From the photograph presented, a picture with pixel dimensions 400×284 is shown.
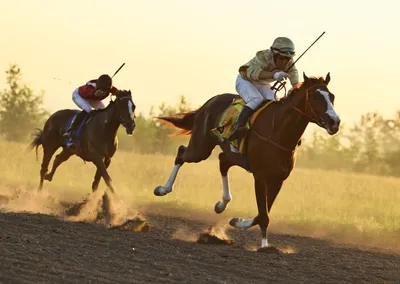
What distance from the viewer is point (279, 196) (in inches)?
763

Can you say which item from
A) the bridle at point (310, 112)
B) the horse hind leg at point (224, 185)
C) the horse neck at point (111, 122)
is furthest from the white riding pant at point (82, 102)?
the bridle at point (310, 112)

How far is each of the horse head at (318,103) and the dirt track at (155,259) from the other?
4.94ft

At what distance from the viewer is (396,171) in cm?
4950

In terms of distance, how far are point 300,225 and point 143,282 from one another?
886 centimetres

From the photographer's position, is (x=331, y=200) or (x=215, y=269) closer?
(x=215, y=269)

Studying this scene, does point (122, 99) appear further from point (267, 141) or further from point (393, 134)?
point (393, 134)

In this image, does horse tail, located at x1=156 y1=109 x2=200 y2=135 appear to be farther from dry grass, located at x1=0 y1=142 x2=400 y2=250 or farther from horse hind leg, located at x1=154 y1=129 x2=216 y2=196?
dry grass, located at x1=0 y1=142 x2=400 y2=250

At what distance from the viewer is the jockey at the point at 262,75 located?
10.1m

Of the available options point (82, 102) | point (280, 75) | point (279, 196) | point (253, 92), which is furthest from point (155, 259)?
point (279, 196)

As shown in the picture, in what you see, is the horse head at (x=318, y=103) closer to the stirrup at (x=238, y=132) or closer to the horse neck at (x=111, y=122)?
the stirrup at (x=238, y=132)

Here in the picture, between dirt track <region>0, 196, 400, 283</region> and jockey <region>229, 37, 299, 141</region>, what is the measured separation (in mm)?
1584

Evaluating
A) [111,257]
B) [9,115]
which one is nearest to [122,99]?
[111,257]

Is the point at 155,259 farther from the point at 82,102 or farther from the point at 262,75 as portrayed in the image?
the point at 82,102

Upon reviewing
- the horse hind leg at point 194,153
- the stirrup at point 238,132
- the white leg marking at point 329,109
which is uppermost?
the white leg marking at point 329,109
